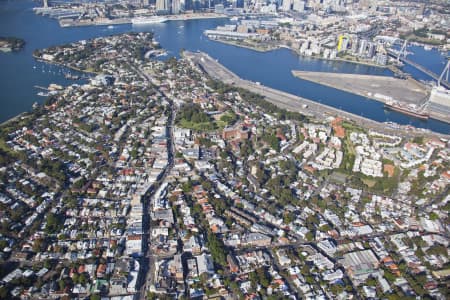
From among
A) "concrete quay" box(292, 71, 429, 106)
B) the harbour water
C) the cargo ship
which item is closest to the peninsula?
the harbour water

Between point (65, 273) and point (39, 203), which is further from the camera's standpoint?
point (39, 203)

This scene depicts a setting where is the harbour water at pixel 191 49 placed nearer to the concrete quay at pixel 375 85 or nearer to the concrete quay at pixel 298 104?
the concrete quay at pixel 375 85

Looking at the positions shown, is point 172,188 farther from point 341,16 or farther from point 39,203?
point 341,16

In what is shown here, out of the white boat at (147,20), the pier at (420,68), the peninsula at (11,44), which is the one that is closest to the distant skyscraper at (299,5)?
the white boat at (147,20)

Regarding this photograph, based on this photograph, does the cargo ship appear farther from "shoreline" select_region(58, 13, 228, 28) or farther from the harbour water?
"shoreline" select_region(58, 13, 228, 28)

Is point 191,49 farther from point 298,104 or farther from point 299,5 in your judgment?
point 299,5

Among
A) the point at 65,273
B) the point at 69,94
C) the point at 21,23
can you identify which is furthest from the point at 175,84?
the point at 21,23

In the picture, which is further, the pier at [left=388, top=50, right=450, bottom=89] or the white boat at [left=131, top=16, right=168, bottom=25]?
the white boat at [left=131, top=16, right=168, bottom=25]
